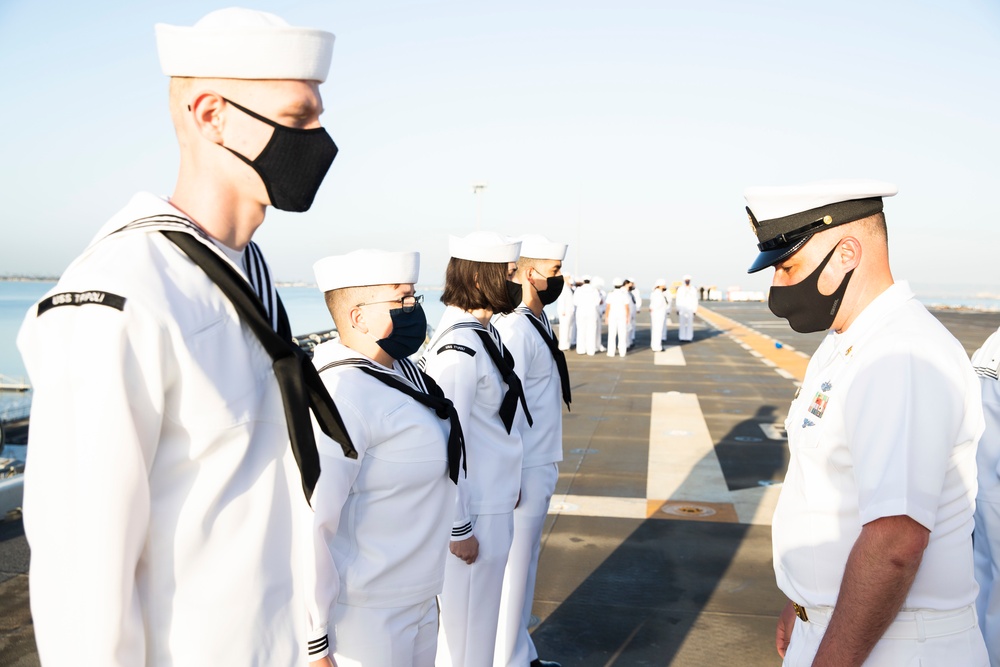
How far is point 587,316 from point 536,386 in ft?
53.7

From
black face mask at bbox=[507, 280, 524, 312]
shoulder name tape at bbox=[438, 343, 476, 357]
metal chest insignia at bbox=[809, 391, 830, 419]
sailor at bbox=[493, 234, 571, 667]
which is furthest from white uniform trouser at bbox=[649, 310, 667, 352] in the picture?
metal chest insignia at bbox=[809, 391, 830, 419]

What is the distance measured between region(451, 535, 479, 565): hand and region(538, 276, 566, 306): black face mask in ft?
6.78

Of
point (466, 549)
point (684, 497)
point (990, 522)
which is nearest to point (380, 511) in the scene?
point (466, 549)

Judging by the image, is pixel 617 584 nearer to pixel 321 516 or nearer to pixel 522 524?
pixel 522 524

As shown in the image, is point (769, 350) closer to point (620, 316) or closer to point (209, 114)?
point (620, 316)

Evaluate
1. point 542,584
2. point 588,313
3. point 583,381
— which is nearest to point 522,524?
point 542,584

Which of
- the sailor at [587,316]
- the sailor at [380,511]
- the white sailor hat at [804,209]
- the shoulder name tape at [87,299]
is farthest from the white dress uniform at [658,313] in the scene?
the shoulder name tape at [87,299]

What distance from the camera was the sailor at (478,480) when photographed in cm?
377

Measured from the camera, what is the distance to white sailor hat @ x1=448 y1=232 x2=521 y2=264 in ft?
14.1

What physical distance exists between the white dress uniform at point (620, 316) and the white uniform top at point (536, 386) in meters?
15.8

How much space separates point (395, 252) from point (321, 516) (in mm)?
1113

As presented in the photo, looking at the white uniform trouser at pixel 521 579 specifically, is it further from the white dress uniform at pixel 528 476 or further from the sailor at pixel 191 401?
the sailor at pixel 191 401

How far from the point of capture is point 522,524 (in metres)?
4.32

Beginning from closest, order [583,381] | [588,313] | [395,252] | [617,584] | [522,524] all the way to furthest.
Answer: [395,252]
[522,524]
[617,584]
[583,381]
[588,313]
